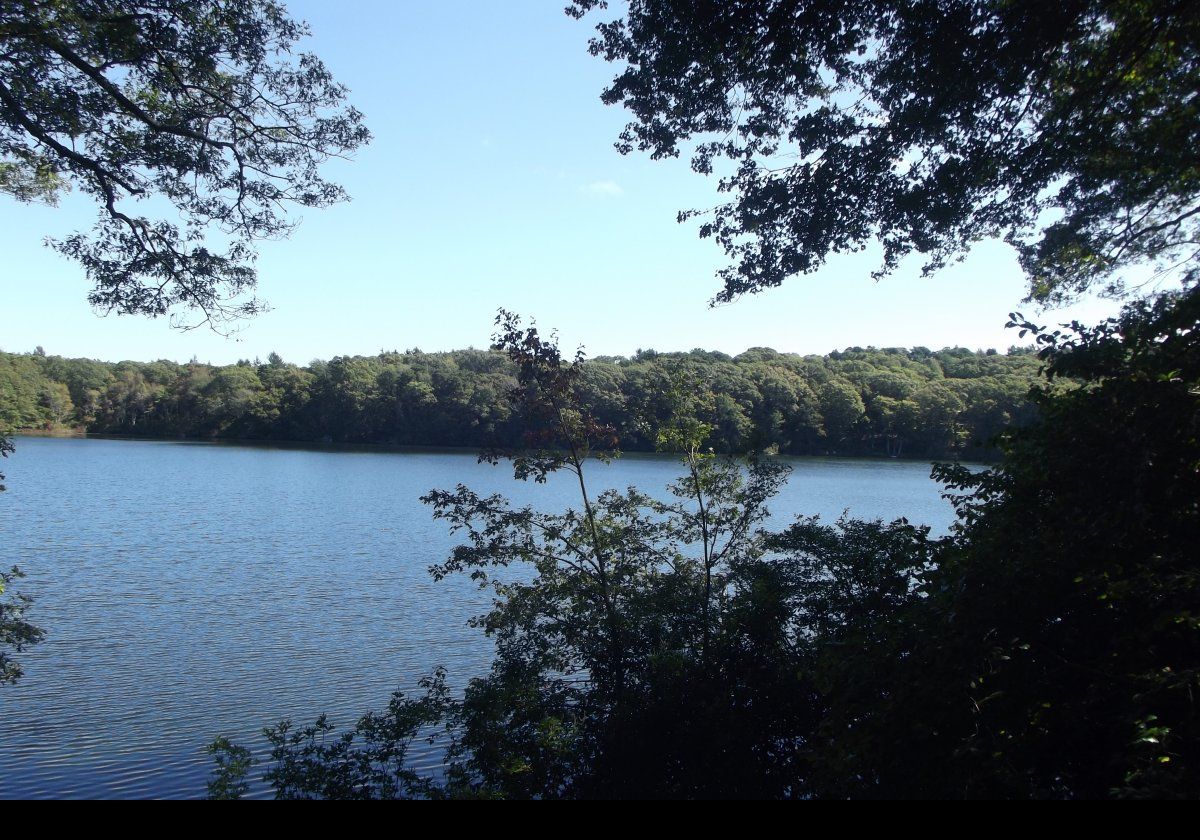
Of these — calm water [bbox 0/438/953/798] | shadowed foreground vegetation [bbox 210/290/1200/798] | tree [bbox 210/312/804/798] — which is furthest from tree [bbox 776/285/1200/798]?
calm water [bbox 0/438/953/798]

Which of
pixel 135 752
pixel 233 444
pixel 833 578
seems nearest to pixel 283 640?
pixel 135 752

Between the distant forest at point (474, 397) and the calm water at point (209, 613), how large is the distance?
5102 mm

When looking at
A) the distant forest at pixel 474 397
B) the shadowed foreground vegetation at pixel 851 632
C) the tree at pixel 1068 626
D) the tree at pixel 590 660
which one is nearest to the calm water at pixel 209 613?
the tree at pixel 590 660

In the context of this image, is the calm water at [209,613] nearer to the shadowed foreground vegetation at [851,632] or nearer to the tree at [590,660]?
the tree at [590,660]

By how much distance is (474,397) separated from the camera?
55.9 metres

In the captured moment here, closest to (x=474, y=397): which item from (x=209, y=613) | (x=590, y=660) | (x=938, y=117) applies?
(x=209, y=613)

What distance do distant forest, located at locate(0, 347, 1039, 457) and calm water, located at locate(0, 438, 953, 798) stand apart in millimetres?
5102

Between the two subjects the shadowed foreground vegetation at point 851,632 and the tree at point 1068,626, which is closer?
the tree at point 1068,626

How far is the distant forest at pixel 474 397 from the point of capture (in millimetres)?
35000

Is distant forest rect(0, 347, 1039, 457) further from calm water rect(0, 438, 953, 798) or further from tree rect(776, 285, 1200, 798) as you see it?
tree rect(776, 285, 1200, 798)

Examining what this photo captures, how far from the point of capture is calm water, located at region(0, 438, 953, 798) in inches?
428

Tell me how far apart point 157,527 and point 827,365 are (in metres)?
38.2

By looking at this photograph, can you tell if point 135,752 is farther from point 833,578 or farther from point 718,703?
point 833,578

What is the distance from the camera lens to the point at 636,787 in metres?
8.82
